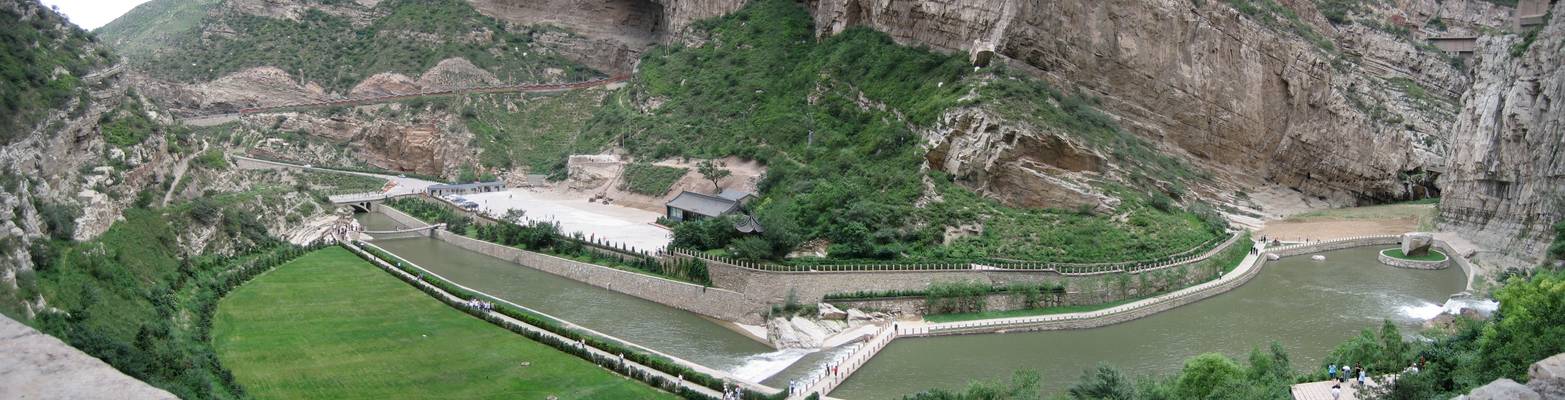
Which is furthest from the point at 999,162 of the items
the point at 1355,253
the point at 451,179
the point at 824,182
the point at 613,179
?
the point at 451,179

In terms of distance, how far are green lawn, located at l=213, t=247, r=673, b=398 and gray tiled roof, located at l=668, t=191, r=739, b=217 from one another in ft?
49.6

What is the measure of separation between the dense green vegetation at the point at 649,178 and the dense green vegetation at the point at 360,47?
28061 mm

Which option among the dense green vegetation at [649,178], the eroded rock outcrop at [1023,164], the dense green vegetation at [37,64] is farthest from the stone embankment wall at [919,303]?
the dense green vegetation at [37,64]

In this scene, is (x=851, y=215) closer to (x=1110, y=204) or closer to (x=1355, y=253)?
(x=1110, y=204)

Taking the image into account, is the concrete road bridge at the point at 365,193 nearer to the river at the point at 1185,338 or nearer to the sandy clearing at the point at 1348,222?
the river at the point at 1185,338

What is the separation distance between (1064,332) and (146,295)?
29267mm

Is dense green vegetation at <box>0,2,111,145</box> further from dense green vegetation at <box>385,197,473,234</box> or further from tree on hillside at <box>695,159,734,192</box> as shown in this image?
tree on hillside at <box>695,159,734,192</box>

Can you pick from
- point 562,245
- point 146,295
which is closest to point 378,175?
point 562,245

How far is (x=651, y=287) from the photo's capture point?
1587 inches

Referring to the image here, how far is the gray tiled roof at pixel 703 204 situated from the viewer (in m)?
49.3

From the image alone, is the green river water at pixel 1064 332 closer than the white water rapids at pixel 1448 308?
Yes

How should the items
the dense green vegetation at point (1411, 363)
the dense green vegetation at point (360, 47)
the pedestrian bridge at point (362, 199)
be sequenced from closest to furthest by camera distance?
the dense green vegetation at point (1411, 363), the pedestrian bridge at point (362, 199), the dense green vegetation at point (360, 47)

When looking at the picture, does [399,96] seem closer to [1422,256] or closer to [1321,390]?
[1422,256]

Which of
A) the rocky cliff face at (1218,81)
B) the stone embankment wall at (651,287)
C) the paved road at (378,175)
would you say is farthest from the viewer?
the paved road at (378,175)
